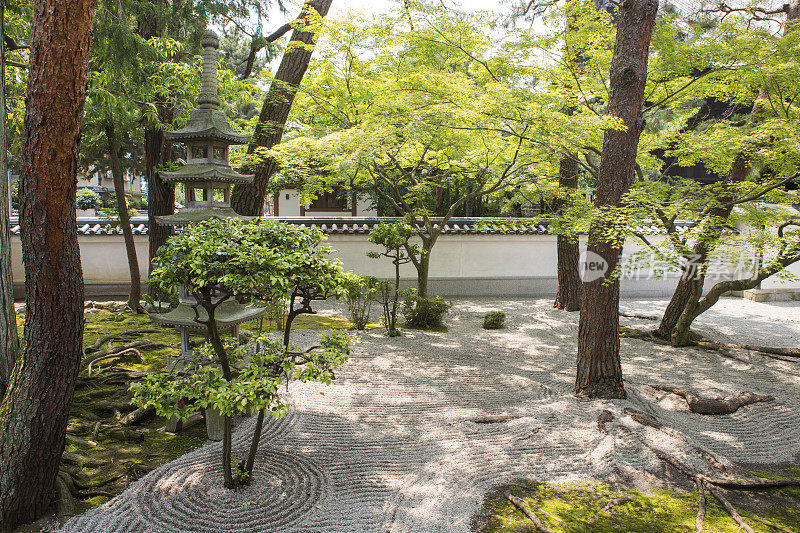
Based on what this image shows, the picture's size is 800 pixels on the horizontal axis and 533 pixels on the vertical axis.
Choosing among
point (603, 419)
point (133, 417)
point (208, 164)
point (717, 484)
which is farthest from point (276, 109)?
point (717, 484)

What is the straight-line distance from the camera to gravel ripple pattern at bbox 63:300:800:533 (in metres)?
3.43

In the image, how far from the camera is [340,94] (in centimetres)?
900

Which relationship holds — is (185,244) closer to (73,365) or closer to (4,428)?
(73,365)

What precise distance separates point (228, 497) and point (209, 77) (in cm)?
425

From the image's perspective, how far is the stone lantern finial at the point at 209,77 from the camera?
5398mm

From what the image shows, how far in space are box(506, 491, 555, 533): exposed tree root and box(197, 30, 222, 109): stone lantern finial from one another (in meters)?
4.74

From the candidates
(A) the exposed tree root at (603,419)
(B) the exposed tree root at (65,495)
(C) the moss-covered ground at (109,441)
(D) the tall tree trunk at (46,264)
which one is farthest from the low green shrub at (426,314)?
(D) the tall tree trunk at (46,264)

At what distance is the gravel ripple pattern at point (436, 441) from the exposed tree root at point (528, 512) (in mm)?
233

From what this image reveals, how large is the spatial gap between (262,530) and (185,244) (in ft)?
6.35

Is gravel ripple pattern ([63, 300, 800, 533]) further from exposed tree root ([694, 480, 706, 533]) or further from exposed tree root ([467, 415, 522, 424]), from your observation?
exposed tree root ([694, 480, 706, 533])

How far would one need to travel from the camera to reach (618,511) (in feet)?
11.6

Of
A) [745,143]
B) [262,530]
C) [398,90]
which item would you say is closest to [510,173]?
[398,90]

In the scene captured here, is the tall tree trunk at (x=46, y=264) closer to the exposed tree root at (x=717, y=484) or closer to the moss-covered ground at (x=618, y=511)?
the moss-covered ground at (x=618, y=511)

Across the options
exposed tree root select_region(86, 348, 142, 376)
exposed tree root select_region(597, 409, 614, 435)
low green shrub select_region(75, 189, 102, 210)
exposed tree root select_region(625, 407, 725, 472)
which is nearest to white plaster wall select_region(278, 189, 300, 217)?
low green shrub select_region(75, 189, 102, 210)
